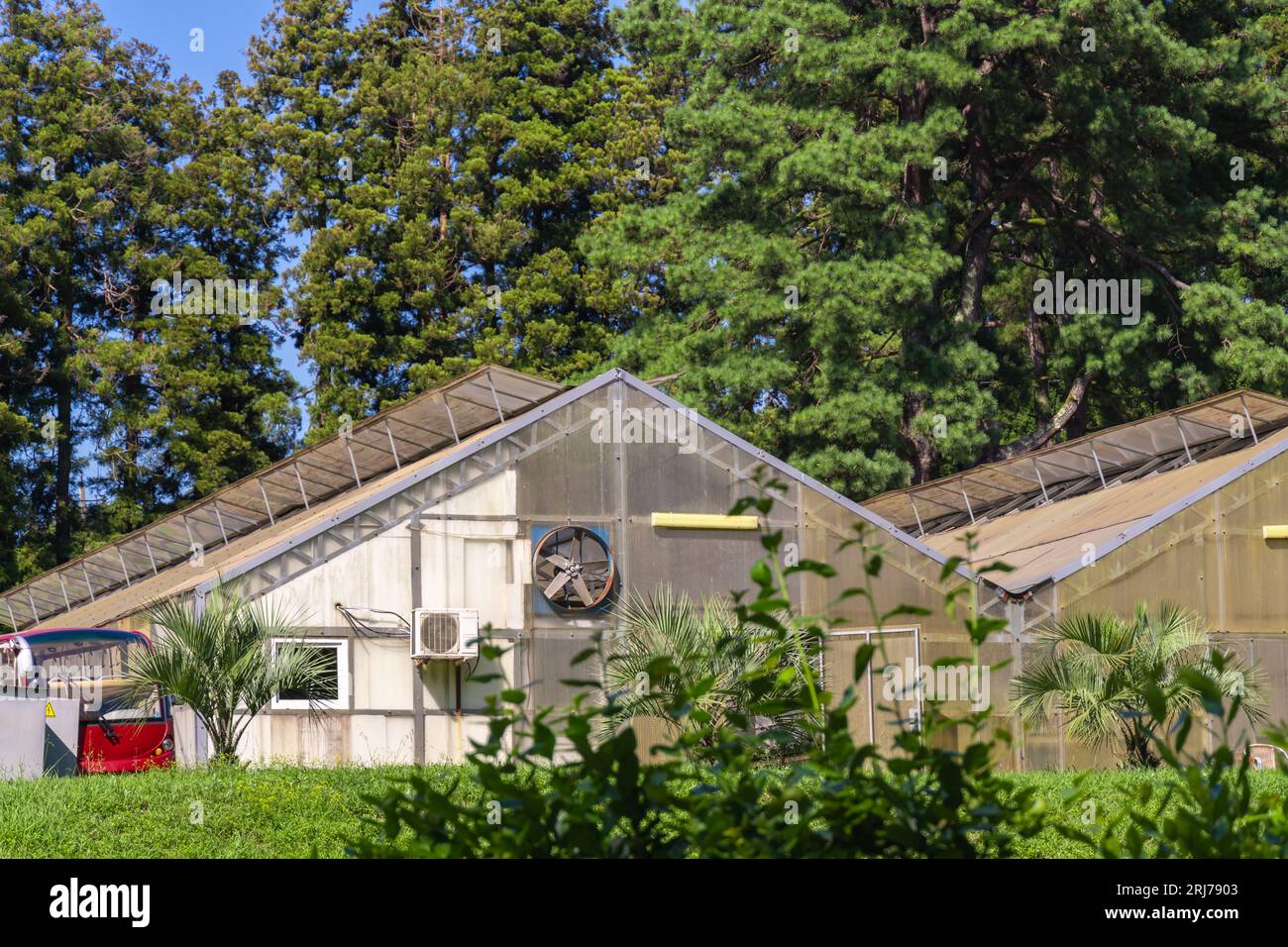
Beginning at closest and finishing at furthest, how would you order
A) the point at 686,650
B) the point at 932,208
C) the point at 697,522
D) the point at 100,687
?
1. the point at 686,650
2. the point at 100,687
3. the point at 697,522
4. the point at 932,208

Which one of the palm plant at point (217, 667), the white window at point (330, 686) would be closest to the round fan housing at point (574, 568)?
the white window at point (330, 686)

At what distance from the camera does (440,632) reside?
21.3 meters

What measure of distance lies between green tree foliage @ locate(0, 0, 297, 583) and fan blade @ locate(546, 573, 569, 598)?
1005 inches

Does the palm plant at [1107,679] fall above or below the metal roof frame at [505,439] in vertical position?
below

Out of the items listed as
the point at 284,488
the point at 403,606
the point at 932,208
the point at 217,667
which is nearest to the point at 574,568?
the point at 403,606

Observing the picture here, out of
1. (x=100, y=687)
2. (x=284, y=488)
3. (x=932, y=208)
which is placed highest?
→ (x=932, y=208)

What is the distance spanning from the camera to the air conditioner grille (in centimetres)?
2111

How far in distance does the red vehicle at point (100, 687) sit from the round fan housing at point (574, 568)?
5.47 m

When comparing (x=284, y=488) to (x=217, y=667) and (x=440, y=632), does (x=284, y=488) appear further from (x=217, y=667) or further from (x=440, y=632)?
(x=217, y=667)

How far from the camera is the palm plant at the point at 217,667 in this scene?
55.9 feet

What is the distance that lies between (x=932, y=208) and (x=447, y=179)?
1677 centimetres

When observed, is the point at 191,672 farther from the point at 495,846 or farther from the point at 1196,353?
the point at 1196,353

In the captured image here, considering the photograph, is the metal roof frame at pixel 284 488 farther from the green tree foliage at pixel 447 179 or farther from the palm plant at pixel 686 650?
the green tree foliage at pixel 447 179

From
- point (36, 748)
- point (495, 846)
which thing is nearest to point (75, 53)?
point (36, 748)
